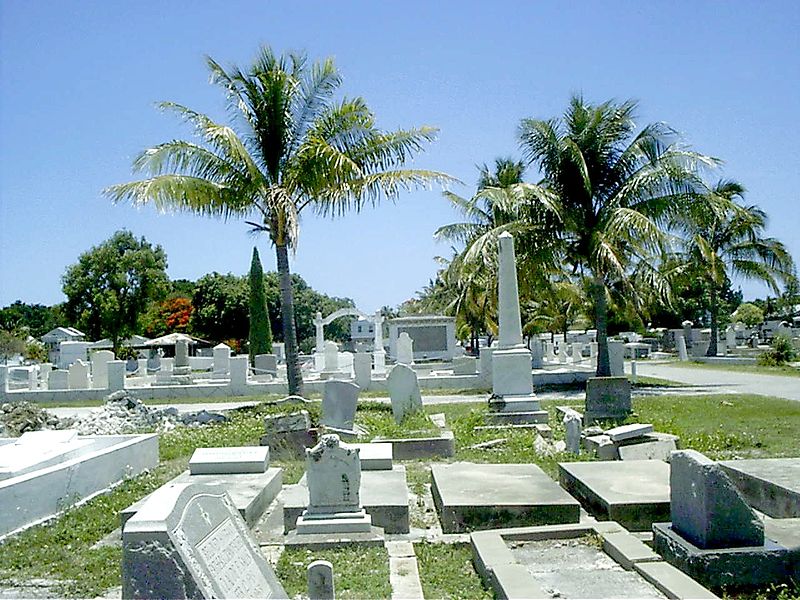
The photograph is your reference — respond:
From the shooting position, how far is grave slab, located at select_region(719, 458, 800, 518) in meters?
6.40

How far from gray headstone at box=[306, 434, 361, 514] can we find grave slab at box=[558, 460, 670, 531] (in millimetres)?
2264

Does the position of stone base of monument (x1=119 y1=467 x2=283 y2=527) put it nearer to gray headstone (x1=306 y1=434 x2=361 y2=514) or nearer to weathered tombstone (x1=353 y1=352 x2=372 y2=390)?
gray headstone (x1=306 y1=434 x2=361 y2=514)

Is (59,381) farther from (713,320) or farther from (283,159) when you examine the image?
(713,320)

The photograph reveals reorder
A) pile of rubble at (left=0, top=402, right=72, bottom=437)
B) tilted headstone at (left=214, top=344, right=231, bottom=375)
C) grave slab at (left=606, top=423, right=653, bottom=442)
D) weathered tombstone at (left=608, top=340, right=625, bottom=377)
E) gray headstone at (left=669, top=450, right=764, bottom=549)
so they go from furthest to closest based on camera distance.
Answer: tilted headstone at (left=214, top=344, right=231, bottom=375), weathered tombstone at (left=608, top=340, right=625, bottom=377), pile of rubble at (left=0, top=402, right=72, bottom=437), grave slab at (left=606, top=423, right=653, bottom=442), gray headstone at (left=669, top=450, right=764, bottom=549)

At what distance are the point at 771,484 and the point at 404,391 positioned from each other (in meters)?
7.64

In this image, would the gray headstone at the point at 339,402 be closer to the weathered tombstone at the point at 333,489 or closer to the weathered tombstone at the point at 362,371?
the weathered tombstone at the point at 333,489

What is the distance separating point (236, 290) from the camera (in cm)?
5934

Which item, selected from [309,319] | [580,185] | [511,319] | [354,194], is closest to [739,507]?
[511,319]

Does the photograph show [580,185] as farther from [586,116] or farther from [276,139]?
[276,139]

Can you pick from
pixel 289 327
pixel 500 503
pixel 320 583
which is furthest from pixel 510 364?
pixel 320 583

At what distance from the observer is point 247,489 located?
26.0 ft

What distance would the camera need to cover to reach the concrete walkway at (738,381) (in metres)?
20.2

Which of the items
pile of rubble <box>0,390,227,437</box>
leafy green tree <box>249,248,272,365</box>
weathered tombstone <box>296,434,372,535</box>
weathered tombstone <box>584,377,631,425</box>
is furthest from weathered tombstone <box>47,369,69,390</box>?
weathered tombstone <box>296,434,372,535</box>

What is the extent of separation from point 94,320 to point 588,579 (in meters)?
44.6
